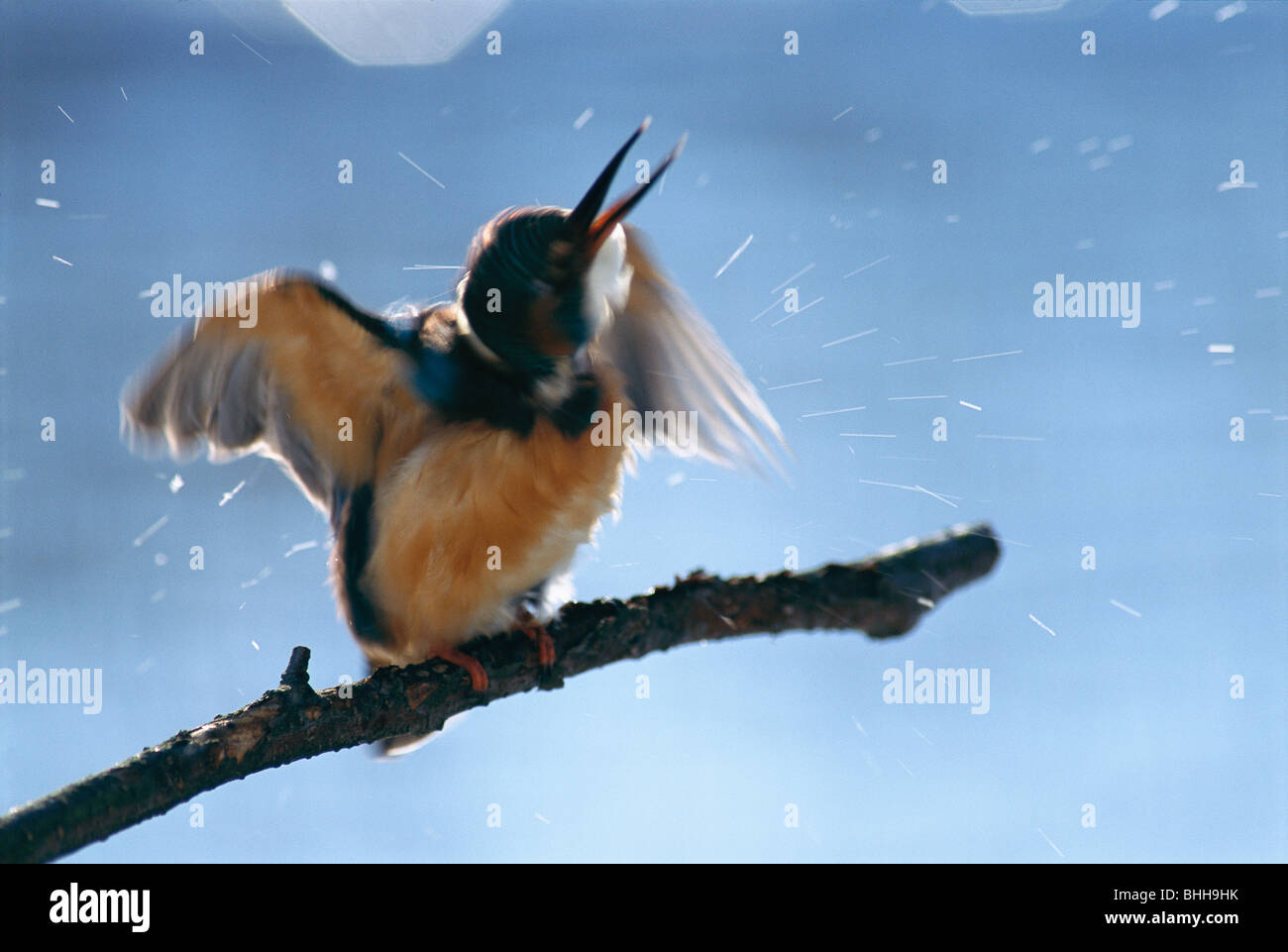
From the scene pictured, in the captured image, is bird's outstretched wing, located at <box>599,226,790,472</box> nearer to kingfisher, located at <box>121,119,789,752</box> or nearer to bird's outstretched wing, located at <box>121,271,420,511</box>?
kingfisher, located at <box>121,119,789,752</box>

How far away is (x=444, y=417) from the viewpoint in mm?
1673

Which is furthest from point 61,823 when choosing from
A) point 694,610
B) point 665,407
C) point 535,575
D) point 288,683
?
point 665,407

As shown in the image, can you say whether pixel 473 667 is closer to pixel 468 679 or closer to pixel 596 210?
pixel 468 679

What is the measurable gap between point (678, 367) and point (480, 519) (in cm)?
71

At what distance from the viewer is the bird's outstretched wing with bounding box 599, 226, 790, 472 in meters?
2.04

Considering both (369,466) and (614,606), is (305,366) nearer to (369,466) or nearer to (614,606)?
(369,466)

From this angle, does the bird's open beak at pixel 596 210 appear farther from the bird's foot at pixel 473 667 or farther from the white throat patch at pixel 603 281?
the bird's foot at pixel 473 667

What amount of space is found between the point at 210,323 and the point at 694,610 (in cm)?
99

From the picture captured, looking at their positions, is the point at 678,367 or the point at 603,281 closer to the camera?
the point at 603,281

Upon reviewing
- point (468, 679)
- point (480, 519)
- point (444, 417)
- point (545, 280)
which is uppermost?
point (545, 280)

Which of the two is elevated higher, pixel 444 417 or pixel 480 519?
pixel 444 417

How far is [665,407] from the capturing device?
6.88 ft

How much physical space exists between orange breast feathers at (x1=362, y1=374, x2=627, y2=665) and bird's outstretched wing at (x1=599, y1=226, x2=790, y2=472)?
15.2 inches

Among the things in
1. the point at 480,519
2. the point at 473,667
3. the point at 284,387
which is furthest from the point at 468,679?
the point at 284,387
